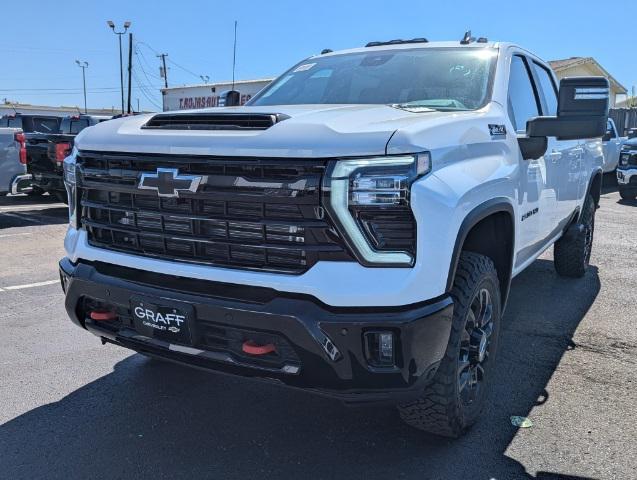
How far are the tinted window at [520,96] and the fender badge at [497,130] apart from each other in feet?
1.15

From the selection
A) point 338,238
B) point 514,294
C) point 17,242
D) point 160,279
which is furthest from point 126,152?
point 17,242

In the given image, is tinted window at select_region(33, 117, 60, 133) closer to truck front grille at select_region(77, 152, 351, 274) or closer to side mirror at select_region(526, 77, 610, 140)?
truck front grille at select_region(77, 152, 351, 274)

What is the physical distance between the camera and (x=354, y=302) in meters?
2.33

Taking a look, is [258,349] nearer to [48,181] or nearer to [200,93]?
[48,181]

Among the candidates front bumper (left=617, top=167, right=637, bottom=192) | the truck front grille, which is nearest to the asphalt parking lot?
the truck front grille

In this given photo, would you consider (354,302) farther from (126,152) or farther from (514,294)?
(514,294)

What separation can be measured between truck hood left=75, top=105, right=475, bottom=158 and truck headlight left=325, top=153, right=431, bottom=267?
7 cm

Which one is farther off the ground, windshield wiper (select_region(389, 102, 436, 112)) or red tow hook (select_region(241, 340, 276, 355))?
windshield wiper (select_region(389, 102, 436, 112))

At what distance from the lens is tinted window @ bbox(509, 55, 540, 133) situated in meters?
3.83

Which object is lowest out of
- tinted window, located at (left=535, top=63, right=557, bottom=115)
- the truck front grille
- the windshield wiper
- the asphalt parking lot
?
the asphalt parking lot

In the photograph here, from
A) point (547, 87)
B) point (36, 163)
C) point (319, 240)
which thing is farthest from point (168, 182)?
point (36, 163)

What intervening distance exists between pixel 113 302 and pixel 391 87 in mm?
2172

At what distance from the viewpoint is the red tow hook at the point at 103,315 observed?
298 cm

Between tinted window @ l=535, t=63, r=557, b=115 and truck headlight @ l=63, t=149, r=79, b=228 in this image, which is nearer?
truck headlight @ l=63, t=149, r=79, b=228
